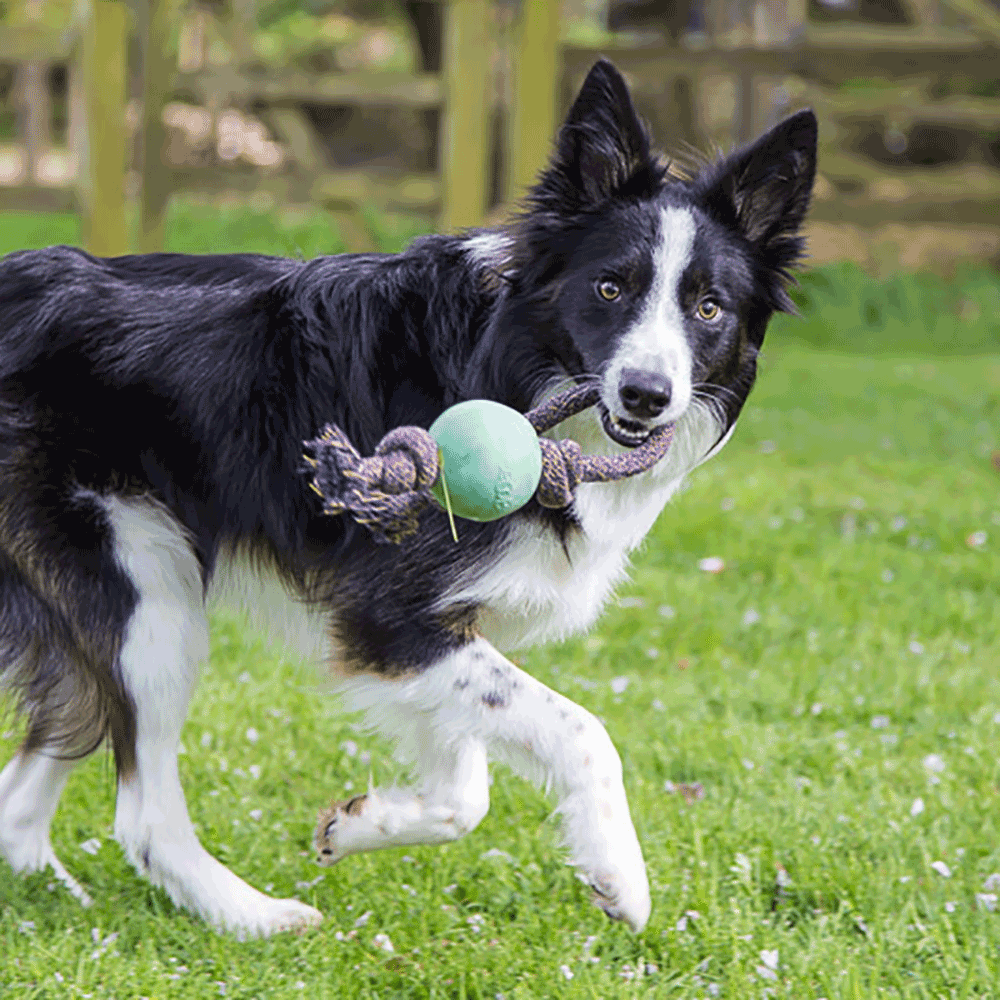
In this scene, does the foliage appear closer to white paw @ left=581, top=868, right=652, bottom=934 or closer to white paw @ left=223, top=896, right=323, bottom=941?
white paw @ left=223, top=896, right=323, bottom=941

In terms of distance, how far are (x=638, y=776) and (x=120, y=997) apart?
156 cm

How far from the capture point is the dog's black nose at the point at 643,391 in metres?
2.88

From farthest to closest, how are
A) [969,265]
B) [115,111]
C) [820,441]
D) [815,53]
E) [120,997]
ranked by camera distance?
[969,265] → [815,53] → [115,111] → [820,441] → [120,997]

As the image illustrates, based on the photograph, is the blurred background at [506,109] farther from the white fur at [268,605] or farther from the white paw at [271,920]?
the white paw at [271,920]

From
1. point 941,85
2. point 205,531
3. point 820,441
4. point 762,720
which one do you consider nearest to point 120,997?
point 205,531

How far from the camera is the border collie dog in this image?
10.1 feet

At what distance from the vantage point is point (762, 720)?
4488 millimetres

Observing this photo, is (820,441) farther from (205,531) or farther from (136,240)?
(205,531)

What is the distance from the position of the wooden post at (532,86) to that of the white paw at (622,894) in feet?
22.9

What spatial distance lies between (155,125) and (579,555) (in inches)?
258

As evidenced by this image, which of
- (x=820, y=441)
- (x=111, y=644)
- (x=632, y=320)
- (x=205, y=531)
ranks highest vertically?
(x=632, y=320)

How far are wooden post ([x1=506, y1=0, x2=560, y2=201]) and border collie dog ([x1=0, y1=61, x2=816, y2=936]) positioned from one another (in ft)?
20.5

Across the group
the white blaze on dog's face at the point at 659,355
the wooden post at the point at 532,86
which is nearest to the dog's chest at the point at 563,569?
the white blaze on dog's face at the point at 659,355

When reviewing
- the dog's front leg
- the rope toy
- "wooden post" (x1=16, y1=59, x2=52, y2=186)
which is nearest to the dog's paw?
the dog's front leg
